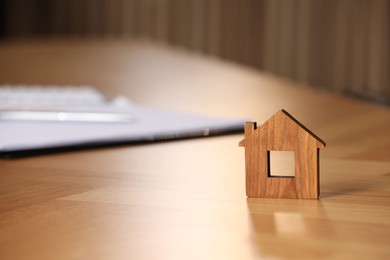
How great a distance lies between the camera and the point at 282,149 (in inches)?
17.7

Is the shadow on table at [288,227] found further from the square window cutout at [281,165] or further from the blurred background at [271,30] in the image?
the blurred background at [271,30]

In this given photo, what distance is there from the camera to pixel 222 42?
403 cm

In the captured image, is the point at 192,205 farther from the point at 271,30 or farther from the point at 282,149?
the point at 271,30

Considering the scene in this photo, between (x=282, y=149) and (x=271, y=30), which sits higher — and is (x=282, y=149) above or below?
below

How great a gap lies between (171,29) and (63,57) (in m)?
2.30

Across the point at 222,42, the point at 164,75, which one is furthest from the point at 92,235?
the point at 222,42

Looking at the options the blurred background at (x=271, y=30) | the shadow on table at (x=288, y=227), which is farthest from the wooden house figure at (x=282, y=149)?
the blurred background at (x=271, y=30)

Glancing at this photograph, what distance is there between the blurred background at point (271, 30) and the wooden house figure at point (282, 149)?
316 cm

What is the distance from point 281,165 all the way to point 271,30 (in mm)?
3320

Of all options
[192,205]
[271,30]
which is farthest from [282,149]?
[271,30]

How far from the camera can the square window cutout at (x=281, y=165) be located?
0.56m

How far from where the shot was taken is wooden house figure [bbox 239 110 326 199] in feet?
1.45

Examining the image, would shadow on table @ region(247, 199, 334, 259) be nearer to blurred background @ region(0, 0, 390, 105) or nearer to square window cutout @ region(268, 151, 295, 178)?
square window cutout @ region(268, 151, 295, 178)

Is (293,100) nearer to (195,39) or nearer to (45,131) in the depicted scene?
(45,131)
